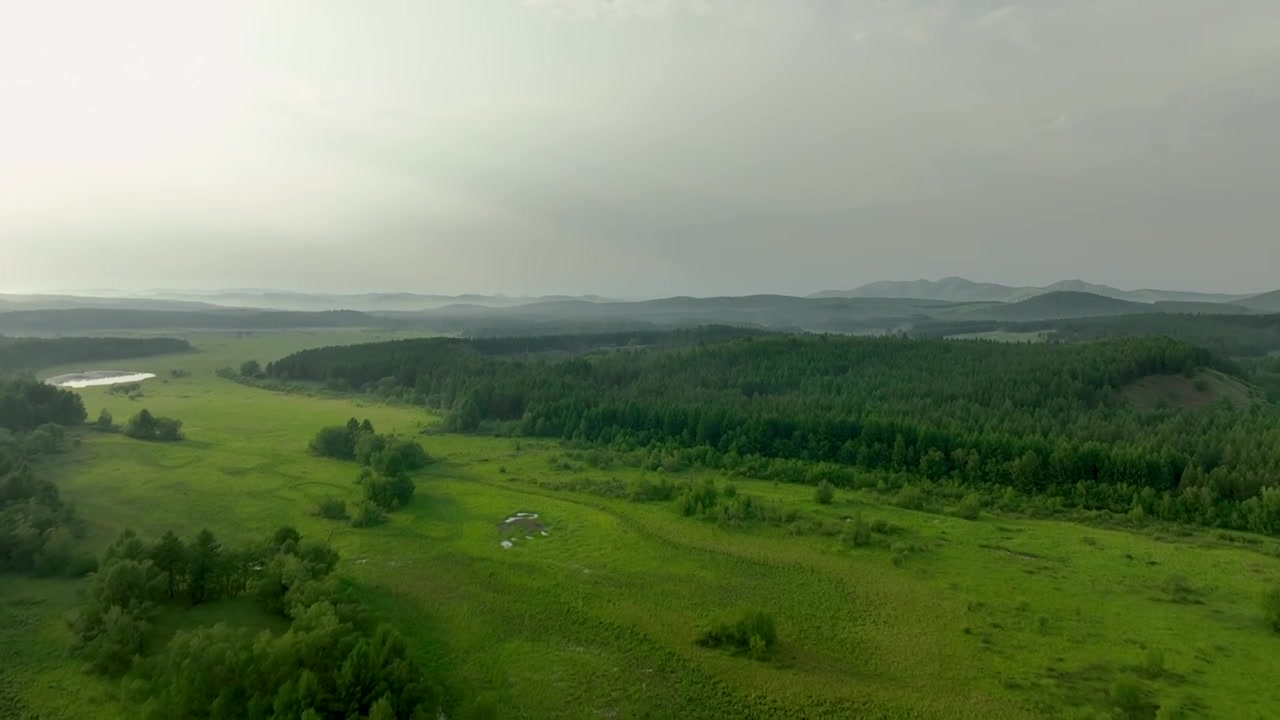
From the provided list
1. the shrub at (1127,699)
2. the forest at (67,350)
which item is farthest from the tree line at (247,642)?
the forest at (67,350)

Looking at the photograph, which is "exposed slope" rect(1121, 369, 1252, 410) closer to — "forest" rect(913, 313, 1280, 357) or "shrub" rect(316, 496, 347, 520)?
"forest" rect(913, 313, 1280, 357)

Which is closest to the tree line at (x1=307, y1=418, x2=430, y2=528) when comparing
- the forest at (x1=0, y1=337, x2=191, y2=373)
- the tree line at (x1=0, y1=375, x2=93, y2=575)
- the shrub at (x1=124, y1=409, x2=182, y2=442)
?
the tree line at (x1=0, y1=375, x2=93, y2=575)

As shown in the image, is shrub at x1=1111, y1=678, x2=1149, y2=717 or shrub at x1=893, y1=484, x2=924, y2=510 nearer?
shrub at x1=1111, y1=678, x2=1149, y2=717

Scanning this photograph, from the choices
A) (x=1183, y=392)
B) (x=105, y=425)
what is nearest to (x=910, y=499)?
(x=1183, y=392)

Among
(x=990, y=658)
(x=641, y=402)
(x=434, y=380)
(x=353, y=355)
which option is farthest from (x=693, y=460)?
(x=353, y=355)

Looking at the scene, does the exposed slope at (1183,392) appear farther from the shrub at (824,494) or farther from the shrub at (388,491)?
the shrub at (388,491)

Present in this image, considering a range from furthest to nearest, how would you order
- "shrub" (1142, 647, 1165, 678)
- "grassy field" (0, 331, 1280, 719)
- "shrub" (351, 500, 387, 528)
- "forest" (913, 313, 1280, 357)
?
"forest" (913, 313, 1280, 357)
"shrub" (351, 500, 387, 528)
"shrub" (1142, 647, 1165, 678)
"grassy field" (0, 331, 1280, 719)
